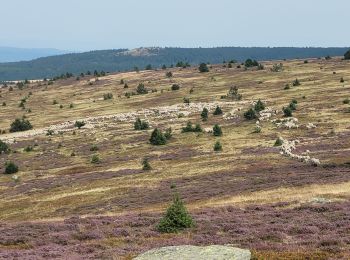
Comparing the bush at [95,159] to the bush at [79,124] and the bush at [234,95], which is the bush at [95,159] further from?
the bush at [234,95]

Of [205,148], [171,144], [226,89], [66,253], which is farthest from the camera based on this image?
[226,89]

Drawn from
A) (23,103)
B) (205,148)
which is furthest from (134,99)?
(205,148)

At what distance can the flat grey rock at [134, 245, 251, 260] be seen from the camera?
18.8m

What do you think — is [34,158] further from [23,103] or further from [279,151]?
[23,103]

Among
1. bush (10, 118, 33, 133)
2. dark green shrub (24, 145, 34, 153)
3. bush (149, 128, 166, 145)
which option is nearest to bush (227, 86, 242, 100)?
bush (149, 128, 166, 145)

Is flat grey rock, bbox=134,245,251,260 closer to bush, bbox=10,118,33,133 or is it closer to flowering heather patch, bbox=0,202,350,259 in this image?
flowering heather patch, bbox=0,202,350,259

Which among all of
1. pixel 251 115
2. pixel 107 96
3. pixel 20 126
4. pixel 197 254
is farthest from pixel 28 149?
pixel 197 254

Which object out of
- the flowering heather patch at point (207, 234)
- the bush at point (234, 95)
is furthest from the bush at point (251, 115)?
the flowering heather patch at point (207, 234)

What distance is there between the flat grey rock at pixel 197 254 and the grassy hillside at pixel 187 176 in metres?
1.47

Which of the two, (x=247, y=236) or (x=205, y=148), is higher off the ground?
(x=247, y=236)

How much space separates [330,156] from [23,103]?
11525cm

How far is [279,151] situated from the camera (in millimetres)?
60750

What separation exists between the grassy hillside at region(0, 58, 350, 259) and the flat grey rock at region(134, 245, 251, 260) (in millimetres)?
1470

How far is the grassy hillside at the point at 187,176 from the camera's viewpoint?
2650 centimetres
